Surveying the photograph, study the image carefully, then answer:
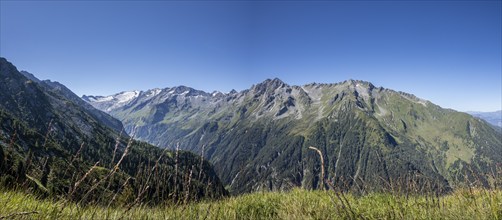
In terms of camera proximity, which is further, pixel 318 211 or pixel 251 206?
pixel 251 206

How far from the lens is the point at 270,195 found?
1047 centimetres

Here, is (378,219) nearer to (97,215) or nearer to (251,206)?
(251,206)

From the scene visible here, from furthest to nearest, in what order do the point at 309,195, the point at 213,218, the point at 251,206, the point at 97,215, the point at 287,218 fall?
the point at 309,195 → the point at 251,206 → the point at 287,218 → the point at 213,218 → the point at 97,215

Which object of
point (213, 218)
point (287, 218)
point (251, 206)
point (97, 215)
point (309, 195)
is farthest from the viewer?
point (309, 195)

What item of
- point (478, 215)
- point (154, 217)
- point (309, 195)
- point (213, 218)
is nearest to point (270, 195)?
point (309, 195)

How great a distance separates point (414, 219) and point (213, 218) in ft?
12.8

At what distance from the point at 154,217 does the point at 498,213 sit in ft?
21.7

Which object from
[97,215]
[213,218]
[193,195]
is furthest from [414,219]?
[97,215]

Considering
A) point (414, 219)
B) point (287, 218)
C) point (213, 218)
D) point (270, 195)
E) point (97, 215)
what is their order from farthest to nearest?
point (270, 195), point (287, 218), point (213, 218), point (414, 219), point (97, 215)

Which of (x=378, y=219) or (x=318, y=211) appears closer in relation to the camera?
(x=378, y=219)

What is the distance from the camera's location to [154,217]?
6195 millimetres

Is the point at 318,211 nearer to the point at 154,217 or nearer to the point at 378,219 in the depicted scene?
the point at 378,219

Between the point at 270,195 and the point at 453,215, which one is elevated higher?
the point at 453,215

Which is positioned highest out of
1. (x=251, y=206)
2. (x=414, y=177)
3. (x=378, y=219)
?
(x=414, y=177)
